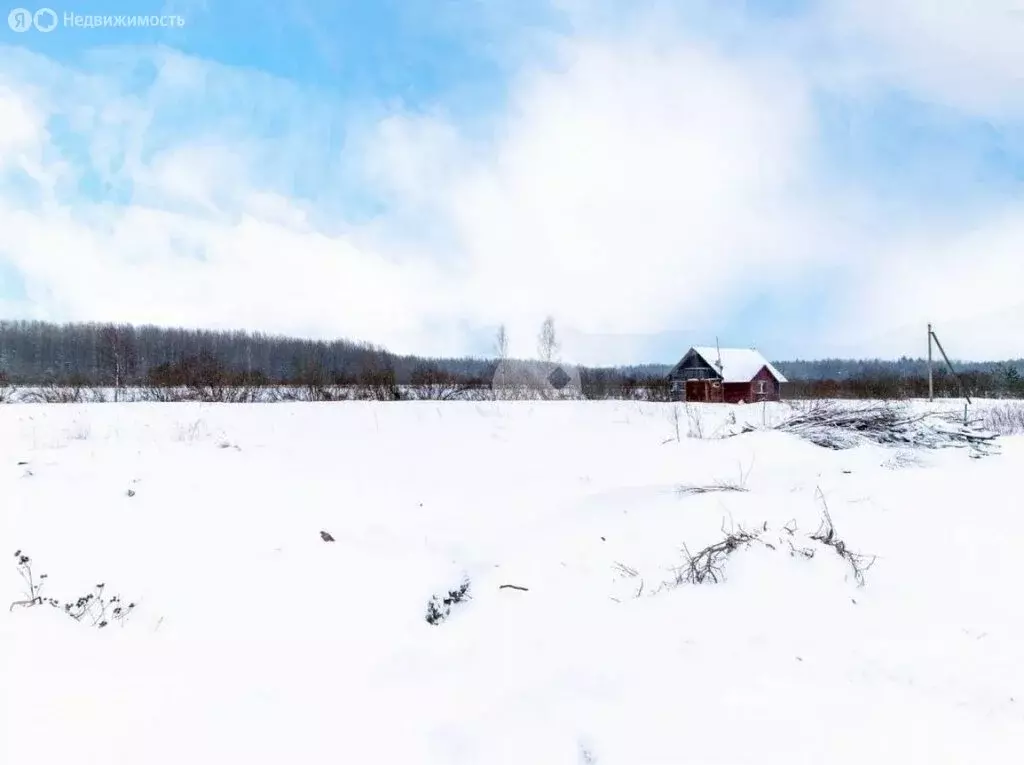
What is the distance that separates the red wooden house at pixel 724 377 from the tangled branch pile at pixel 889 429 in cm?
2406

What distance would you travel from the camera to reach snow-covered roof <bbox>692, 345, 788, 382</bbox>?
32812mm

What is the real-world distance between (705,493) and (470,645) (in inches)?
119

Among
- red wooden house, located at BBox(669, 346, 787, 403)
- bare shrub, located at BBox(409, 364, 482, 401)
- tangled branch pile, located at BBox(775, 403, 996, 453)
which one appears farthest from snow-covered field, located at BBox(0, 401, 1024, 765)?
red wooden house, located at BBox(669, 346, 787, 403)

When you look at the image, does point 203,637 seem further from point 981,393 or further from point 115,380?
point 981,393

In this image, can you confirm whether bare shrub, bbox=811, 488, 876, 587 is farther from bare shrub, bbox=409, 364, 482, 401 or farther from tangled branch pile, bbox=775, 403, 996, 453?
bare shrub, bbox=409, 364, 482, 401

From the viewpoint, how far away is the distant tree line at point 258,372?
18.4m

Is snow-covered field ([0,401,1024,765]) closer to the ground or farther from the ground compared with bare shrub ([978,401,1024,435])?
closer to the ground

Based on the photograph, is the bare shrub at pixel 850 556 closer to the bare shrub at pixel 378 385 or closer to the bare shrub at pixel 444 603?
the bare shrub at pixel 444 603

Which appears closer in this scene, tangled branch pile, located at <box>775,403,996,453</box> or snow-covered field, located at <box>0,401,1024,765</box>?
snow-covered field, located at <box>0,401,1024,765</box>

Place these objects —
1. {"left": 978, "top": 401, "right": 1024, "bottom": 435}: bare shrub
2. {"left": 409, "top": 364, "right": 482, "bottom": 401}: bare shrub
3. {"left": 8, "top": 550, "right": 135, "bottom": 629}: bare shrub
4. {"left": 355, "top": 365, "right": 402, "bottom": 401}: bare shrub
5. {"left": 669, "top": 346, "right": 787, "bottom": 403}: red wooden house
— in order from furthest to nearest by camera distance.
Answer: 1. {"left": 669, "top": 346, "right": 787, "bottom": 403}: red wooden house
2. {"left": 409, "top": 364, "right": 482, "bottom": 401}: bare shrub
3. {"left": 355, "top": 365, "right": 402, "bottom": 401}: bare shrub
4. {"left": 978, "top": 401, "right": 1024, "bottom": 435}: bare shrub
5. {"left": 8, "top": 550, "right": 135, "bottom": 629}: bare shrub

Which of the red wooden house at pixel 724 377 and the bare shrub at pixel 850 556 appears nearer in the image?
the bare shrub at pixel 850 556

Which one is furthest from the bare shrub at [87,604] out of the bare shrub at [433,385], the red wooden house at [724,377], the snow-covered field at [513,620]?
the red wooden house at [724,377]

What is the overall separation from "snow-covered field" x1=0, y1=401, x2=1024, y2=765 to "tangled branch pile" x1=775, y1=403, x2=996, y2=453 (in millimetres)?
987

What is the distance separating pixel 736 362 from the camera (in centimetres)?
3394
